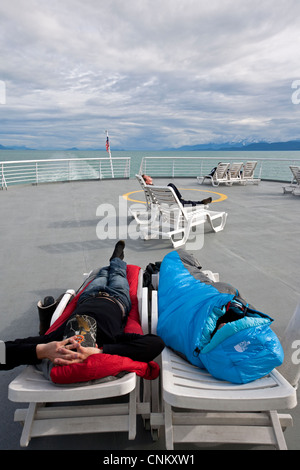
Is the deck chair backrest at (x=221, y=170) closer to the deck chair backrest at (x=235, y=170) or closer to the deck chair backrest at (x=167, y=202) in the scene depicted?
the deck chair backrest at (x=235, y=170)

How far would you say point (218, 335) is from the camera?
58.7 inches

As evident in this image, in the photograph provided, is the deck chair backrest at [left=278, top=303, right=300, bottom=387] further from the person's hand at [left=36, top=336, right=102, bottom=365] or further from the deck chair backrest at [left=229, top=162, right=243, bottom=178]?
the deck chair backrest at [left=229, top=162, right=243, bottom=178]

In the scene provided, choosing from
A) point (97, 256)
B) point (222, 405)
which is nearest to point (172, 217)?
point (97, 256)

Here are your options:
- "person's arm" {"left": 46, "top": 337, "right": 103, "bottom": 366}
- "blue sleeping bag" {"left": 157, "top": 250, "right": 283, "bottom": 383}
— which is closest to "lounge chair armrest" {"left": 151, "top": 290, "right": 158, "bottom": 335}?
"blue sleeping bag" {"left": 157, "top": 250, "right": 283, "bottom": 383}

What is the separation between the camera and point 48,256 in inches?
166

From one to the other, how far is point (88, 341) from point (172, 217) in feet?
11.6

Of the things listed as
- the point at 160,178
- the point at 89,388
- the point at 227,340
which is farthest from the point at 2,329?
the point at 160,178

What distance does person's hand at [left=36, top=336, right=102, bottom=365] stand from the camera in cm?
146

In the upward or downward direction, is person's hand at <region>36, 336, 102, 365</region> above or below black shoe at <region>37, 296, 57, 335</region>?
above

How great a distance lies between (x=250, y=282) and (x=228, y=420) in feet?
6.69

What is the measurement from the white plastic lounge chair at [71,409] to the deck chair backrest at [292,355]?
2.43 feet

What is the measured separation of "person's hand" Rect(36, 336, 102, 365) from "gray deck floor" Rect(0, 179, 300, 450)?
0.45 metres

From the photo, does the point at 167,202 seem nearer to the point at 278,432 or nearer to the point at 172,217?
the point at 172,217
